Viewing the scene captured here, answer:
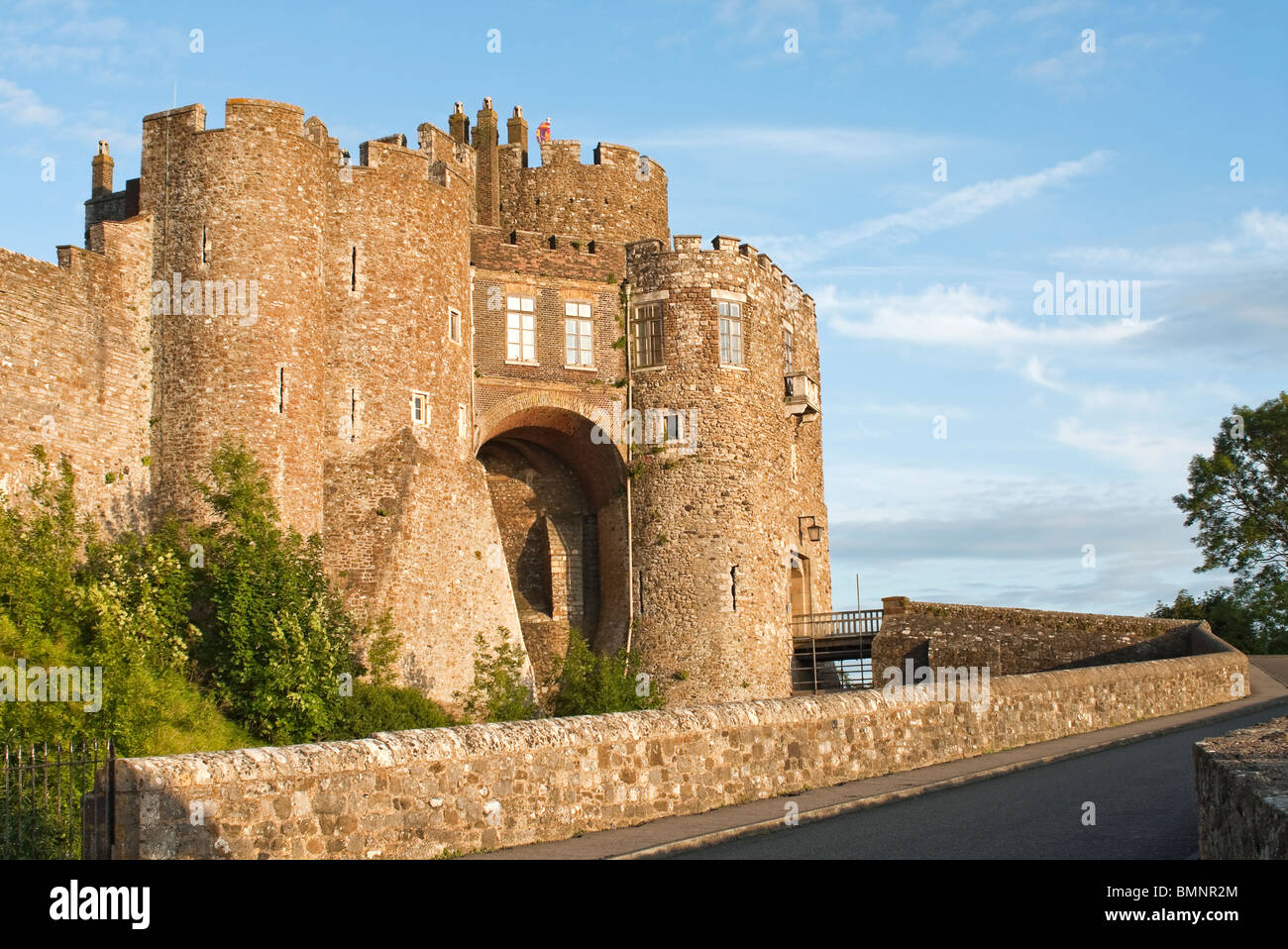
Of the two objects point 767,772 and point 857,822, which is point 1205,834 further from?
point 767,772

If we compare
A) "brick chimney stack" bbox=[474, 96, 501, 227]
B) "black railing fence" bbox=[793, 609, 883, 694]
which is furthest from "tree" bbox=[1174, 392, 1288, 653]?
"brick chimney stack" bbox=[474, 96, 501, 227]

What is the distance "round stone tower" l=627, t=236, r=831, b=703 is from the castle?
69 mm

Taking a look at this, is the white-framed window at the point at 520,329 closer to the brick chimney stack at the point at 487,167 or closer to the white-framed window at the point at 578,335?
the white-framed window at the point at 578,335

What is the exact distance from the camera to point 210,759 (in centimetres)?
985

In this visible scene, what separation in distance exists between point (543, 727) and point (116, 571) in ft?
52.0

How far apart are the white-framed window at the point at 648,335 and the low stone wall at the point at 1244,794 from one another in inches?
1012

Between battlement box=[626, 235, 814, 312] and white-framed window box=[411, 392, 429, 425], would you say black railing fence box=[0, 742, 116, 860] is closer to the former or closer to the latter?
white-framed window box=[411, 392, 429, 425]

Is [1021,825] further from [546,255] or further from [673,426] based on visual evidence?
[546,255]

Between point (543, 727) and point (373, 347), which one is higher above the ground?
point (373, 347)

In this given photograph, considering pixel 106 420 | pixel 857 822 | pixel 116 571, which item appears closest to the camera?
pixel 857 822

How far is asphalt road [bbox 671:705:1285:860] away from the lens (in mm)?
11781

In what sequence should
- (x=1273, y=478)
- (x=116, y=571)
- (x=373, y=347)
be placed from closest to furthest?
(x=116, y=571)
(x=373, y=347)
(x=1273, y=478)

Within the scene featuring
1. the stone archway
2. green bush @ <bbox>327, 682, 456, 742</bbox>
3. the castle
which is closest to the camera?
green bush @ <bbox>327, 682, 456, 742</bbox>
